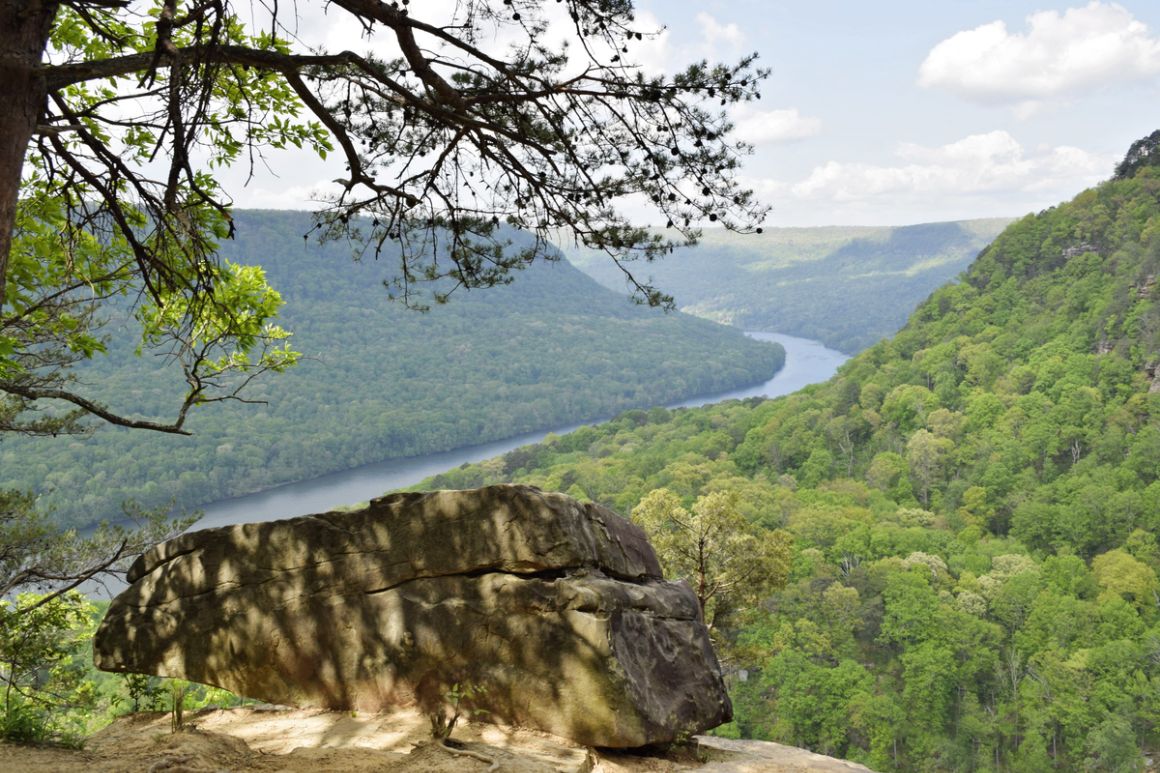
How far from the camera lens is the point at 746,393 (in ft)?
360

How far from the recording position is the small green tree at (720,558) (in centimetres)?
1438

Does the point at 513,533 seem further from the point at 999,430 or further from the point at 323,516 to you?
the point at 999,430

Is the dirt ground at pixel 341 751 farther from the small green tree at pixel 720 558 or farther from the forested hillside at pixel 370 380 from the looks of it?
the forested hillside at pixel 370 380

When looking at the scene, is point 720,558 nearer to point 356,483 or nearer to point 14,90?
point 14,90

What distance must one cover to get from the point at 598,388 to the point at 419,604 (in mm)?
104907

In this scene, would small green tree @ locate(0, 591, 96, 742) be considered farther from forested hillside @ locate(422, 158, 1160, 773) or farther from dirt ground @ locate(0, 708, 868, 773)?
forested hillside @ locate(422, 158, 1160, 773)

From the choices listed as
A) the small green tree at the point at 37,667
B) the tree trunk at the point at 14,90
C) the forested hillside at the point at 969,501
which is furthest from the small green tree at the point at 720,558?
the tree trunk at the point at 14,90

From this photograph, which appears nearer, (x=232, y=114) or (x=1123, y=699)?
(x=232, y=114)

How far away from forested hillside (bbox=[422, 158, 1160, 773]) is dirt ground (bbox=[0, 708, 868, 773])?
9.92 metres

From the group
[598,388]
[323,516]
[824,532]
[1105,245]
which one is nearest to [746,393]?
[598,388]

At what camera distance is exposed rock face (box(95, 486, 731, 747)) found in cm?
522

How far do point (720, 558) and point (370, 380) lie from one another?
3567 inches

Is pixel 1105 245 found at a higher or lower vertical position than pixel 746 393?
higher

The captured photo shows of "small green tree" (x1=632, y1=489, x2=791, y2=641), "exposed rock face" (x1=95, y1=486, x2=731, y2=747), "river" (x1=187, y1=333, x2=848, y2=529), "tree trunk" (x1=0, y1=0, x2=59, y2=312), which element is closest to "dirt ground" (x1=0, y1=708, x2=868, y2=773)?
"exposed rock face" (x1=95, y1=486, x2=731, y2=747)
